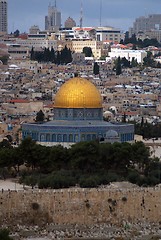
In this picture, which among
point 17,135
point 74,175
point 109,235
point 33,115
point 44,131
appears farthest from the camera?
point 33,115

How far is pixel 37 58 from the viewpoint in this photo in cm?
11631

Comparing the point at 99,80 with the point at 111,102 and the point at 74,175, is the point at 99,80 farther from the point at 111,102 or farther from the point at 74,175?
the point at 74,175

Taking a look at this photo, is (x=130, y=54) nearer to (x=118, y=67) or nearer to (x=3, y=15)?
(x=118, y=67)

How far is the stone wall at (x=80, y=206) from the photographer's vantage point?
37250 millimetres

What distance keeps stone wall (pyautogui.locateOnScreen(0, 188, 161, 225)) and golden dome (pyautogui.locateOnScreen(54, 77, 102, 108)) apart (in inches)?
446

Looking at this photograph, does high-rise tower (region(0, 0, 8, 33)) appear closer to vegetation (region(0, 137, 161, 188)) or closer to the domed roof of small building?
the domed roof of small building

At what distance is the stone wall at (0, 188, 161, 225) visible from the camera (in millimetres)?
37250

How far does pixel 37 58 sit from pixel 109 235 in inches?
3169

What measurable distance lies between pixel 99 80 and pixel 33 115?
3114 centimetres

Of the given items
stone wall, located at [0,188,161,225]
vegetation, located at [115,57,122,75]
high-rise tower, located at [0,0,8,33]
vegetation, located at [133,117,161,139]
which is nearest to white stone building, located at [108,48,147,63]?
vegetation, located at [115,57,122,75]

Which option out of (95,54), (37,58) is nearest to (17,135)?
(37,58)

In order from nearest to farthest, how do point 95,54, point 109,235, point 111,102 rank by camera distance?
point 109,235
point 111,102
point 95,54

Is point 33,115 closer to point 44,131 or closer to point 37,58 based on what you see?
point 44,131

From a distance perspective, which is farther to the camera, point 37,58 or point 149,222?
point 37,58
